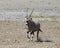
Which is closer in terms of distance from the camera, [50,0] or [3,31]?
[3,31]

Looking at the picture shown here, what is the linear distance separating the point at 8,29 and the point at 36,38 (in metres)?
2.98

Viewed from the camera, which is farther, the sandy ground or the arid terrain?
the arid terrain

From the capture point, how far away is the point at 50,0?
39594 millimetres

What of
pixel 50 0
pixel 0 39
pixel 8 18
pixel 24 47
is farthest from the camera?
pixel 50 0

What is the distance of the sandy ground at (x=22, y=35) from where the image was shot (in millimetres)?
16156

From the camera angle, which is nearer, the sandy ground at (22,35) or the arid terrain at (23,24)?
the sandy ground at (22,35)

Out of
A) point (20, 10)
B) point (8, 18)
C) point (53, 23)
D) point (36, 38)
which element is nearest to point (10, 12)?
point (20, 10)

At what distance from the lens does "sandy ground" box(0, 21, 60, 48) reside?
16156 mm

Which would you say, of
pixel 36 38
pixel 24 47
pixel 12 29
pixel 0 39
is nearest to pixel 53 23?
pixel 12 29

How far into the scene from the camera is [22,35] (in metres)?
19.2

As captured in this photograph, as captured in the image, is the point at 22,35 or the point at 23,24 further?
the point at 23,24

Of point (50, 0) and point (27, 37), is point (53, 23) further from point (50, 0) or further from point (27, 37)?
point (50, 0)

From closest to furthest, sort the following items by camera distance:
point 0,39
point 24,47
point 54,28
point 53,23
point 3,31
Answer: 1. point 24,47
2. point 0,39
3. point 3,31
4. point 54,28
5. point 53,23

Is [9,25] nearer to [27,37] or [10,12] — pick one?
[27,37]
